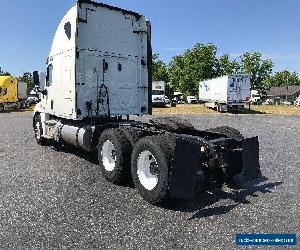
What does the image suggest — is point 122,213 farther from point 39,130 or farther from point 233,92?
→ point 233,92

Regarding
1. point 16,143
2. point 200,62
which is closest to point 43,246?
point 16,143

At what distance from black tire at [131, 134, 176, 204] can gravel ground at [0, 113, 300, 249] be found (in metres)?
0.21

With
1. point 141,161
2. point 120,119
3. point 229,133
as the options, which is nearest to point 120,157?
point 141,161

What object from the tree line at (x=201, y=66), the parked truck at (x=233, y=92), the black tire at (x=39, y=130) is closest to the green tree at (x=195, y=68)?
the tree line at (x=201, y=66)

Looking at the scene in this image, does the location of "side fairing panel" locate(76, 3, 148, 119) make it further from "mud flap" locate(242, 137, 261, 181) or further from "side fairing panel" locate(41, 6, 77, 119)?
"mud flap" locate(242, 137, 261, 181)

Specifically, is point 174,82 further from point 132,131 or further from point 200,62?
point 132,131

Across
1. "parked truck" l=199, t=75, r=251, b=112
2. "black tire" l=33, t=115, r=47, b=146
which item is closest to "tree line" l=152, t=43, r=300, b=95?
"parked truck" l=199, t=75, r=251, b=112

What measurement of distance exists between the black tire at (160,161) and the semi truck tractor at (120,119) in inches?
0.7

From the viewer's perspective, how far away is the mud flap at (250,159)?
6316 millimetres

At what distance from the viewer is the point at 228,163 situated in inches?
253

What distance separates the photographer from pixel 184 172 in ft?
18.4

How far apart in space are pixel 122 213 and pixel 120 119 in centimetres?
480

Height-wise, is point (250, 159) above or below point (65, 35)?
below

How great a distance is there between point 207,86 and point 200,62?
4383cm
